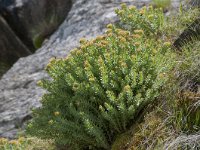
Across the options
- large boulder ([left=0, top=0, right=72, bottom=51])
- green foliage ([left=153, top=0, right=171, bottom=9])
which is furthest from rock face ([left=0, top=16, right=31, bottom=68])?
green foliage ([left=153, top=0, right=171, bottom=9])

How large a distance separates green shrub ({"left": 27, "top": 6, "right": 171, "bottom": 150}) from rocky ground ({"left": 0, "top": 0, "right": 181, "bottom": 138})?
1.90 metres

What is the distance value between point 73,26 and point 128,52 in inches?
151

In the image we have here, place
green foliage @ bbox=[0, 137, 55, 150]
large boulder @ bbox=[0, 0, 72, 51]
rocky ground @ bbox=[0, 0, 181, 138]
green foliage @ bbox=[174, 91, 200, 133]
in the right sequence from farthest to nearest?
1. large boulder @ bbox=[0, 0, 72, 51]
2. rocky ground @ bbox=[0, 0, 181, 138]
3. green foliage @ bbox=[0, 137, 55, 150]
4. green foliage @ bbox=[174, 91, 200, 133]

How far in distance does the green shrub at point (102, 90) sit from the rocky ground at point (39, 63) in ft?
6.25

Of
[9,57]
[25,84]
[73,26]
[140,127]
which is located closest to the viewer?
[140,127]

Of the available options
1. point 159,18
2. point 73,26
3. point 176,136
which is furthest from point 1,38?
point 176,136

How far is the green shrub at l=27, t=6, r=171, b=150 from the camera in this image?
4.30 meters

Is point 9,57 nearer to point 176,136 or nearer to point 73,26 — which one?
point 73,26

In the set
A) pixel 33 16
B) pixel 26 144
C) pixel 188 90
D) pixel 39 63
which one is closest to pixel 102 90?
pixel 188 90

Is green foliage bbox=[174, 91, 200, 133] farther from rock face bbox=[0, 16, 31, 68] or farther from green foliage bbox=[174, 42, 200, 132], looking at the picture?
rock face bbox=[0, 16, 31, 68]

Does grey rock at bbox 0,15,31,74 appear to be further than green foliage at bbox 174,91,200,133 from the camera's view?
Yes

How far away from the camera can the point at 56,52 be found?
308 inches

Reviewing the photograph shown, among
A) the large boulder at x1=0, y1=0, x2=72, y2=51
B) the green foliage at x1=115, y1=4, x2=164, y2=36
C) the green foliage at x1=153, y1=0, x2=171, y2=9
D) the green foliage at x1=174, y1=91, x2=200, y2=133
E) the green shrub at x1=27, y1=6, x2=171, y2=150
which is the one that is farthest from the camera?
the large boulder at x1=0, y1=0, x2=72, y2=51

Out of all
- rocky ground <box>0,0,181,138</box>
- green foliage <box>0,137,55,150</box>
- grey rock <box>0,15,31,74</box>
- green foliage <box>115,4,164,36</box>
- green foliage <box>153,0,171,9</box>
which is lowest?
grey rock <box>0,15,31,74</box>
